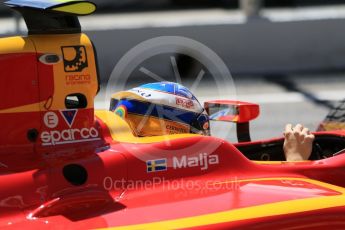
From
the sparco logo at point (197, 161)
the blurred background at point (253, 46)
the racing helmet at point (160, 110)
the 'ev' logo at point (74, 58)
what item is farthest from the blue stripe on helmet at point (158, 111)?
the blurred background at point (253, 46)

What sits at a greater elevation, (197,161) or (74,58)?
(74,58)

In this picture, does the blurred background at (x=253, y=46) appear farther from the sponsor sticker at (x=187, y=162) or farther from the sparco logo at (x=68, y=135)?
the sparco logo at (x=68, y=135)

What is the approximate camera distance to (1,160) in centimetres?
287

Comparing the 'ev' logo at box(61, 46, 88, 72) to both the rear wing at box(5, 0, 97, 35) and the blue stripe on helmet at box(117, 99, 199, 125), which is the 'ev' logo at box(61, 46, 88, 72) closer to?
the rear wing at box(5, 0, 97, 35)

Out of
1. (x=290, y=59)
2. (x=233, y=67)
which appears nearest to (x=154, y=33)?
(x=233, y=67)

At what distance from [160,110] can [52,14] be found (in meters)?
0.64

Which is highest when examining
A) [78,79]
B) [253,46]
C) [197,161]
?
[78,79]

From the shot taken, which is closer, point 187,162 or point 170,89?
point 187,162

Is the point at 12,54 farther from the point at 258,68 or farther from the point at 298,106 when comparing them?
the point at 258,68

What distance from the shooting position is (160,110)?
10.4 ft

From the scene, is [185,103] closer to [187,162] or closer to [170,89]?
[170,89]

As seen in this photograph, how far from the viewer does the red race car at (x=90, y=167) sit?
9.02 ft

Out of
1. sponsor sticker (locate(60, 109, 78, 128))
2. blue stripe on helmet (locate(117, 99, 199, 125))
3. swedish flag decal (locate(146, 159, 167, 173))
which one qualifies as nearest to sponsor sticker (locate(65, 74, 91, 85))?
sponsor sticker (locate(60, 109, 78, 128))

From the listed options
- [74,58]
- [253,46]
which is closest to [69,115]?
[74,58]
